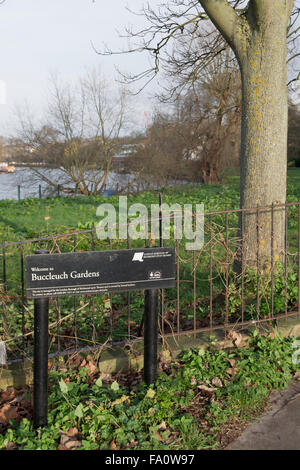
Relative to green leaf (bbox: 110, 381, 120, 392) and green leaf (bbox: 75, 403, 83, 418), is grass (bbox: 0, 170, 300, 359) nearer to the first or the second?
green leaf (bbox: 110, 381, 120, 392)

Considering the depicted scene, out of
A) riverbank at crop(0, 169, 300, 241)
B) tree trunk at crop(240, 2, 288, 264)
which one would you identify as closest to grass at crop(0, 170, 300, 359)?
tree trunk at crop(240, 2, 288, 264)

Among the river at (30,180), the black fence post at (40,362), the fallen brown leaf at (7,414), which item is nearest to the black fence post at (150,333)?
the black fence post at (40,362)

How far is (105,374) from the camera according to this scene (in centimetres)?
402

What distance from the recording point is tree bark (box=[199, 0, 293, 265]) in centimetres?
530

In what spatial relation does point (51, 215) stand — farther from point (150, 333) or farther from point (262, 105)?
point (150, 333)

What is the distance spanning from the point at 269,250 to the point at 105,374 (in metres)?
2.50

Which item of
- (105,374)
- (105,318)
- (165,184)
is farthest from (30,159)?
(105,374)

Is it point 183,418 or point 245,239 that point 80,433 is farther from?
point 245,239

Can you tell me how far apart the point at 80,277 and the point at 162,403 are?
43.8 inches

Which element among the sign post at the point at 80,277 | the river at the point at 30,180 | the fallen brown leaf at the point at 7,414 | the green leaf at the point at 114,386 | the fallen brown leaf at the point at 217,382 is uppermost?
the river at the point at 30,180

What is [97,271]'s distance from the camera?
10.9 feet

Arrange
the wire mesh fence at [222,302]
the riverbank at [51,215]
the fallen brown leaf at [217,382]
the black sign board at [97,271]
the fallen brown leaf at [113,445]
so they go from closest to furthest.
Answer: the fallen brown leaf at [113,445] → the black sign board at [97,271] → the fallen brown leaf at [217,382] → the wire mesh fence at [222,302] → the riverbank at [51,215]

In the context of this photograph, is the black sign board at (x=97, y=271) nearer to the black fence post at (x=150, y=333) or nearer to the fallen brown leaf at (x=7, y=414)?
the black fence post at (x=150, y=333)

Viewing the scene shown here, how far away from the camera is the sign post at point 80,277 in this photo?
10.4 ft
